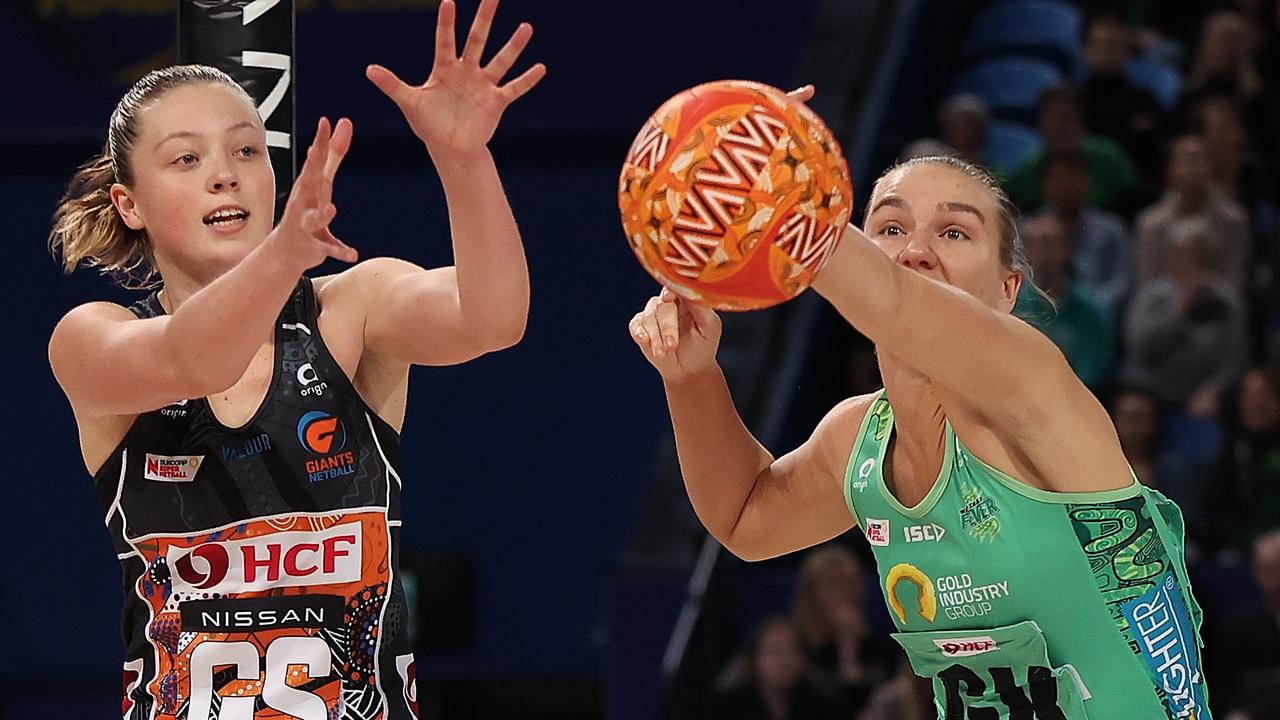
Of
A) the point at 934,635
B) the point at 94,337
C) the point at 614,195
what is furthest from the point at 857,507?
the point at 614,195

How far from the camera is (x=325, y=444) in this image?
3.07 meters

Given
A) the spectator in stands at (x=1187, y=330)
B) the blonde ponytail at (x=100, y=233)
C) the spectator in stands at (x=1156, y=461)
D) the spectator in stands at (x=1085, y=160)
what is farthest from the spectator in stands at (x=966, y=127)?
the blonde ponytail at (x=100, y=233)

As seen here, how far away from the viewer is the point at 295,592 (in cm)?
304

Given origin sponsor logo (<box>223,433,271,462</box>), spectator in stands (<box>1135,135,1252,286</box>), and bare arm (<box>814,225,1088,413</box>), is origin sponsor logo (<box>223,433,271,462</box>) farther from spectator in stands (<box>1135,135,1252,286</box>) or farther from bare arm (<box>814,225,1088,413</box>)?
spectator in stands (<box>1135,135,1252,286</box>)

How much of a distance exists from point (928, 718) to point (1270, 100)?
3891 millimetres

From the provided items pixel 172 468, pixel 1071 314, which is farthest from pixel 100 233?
pixel 1071 314

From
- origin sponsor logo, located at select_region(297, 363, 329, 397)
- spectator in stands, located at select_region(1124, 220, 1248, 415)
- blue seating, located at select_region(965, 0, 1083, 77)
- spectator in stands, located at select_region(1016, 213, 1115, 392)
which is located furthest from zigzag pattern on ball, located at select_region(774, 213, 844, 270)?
blue seating, located at select_region(965, 0, 1083, 77)

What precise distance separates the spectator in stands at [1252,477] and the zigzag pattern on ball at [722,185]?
4973mm

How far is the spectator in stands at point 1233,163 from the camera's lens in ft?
26.6

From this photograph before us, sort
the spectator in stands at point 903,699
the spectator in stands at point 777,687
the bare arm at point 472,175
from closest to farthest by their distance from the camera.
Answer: the bare arm at point 472,175 < the spectator in stands at point 903,699 < the spectator in stands at point 777,687

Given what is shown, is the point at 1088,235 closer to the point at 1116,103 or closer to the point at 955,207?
the point at 1116,103

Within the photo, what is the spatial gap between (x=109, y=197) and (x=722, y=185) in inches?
50.5

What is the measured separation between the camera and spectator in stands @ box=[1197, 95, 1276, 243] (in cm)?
811

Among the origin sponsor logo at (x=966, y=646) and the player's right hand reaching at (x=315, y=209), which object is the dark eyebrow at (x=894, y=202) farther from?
the player's right hand reaching at (x=315, y=209)
